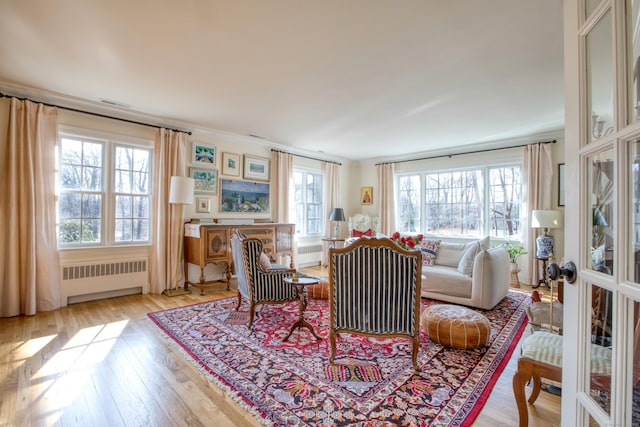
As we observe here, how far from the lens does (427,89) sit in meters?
3.17

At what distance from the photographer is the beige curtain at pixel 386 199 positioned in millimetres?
6555

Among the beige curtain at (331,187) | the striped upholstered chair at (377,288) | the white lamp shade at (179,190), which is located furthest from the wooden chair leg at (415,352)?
the beige curtain at (331,187)

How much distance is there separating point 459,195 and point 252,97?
4.43 metres

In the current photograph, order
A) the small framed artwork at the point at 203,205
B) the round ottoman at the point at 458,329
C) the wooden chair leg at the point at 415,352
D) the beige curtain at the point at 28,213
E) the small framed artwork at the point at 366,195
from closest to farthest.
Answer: the wooden chair leg at the point at 415,352 → the round ottoman at the point at 458,329 → the beige curtain at the point at 28,213 → the small framed artwork at the point at 203,205 → the small framed artwork at the point at 366,195

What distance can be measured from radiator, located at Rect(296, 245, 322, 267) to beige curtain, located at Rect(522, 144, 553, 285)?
392 centimetres

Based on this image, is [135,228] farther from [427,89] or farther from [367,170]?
[367,170]

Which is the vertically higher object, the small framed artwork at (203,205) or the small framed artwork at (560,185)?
the small framed artwork at (560,185)

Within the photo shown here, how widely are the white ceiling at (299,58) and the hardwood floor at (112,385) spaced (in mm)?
2511

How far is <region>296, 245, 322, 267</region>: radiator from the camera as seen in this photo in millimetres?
6207

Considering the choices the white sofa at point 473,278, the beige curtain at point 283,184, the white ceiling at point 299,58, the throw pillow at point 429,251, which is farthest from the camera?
the beige curtain at point 283,184

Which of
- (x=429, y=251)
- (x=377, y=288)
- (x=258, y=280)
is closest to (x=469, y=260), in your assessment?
(x=429, y=251)

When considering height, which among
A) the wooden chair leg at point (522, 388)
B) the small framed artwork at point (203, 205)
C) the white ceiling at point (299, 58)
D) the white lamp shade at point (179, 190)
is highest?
the white ceiling at point (299, 58)

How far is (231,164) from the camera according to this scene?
5.06 m

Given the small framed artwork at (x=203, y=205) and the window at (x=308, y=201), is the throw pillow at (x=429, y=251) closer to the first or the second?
the window at (x=308, y=201)
